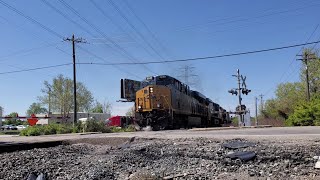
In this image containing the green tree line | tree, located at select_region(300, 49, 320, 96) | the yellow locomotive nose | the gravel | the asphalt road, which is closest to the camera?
the gravel

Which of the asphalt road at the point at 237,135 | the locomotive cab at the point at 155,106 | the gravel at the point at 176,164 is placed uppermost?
the locomotive cab at the point at 155,106

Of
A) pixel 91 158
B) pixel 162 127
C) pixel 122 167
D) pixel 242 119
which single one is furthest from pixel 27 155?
pixel 242 119

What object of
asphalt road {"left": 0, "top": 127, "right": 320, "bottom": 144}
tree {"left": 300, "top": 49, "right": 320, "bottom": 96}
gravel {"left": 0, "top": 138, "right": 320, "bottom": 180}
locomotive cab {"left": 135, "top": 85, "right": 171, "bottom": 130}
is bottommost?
gravel {"left": 0, "top": 138, "right": 320, "bottom": 180}

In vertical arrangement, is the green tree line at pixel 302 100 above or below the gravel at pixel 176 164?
above

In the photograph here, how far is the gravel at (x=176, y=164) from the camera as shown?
292 inches

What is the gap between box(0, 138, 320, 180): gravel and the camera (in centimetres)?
741

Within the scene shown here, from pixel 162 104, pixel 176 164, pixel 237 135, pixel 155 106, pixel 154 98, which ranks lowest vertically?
pixel 176 164

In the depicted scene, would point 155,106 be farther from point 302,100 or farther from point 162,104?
point 302,100

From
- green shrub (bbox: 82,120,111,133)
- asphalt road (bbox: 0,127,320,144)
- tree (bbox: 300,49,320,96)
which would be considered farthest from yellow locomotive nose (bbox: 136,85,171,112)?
tree (bbox: 300,49,320,96)

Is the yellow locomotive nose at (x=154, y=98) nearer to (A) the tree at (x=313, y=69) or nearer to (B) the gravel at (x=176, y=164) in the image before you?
(B) the gravel at (x=176, y=164)

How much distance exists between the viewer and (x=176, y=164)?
8.71m

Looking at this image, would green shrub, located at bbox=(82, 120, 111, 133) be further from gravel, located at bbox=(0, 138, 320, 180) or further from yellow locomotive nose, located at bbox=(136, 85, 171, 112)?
gravel, located at bbox=(0, 138, 320, 180)

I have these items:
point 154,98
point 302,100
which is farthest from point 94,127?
point 302,100

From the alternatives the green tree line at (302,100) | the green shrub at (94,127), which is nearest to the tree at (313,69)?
the green tree line at (302,100)
